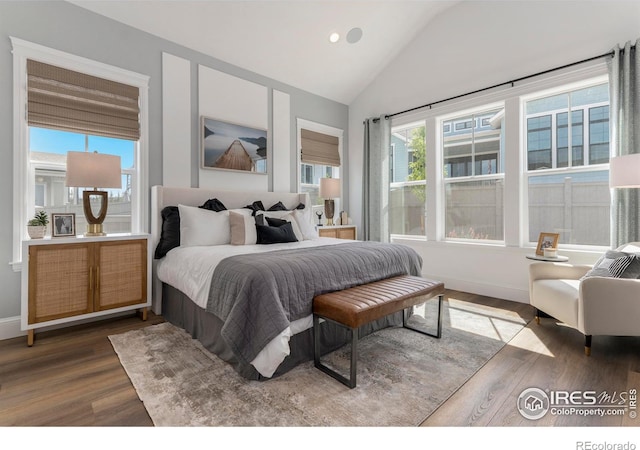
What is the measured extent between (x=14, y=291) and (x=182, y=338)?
1.54 metres

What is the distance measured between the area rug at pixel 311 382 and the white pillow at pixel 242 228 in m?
0.99

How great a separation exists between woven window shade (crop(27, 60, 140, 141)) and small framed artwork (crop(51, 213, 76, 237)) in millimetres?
816

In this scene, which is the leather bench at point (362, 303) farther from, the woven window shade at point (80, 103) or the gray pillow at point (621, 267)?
the woven window shade at point (80, 103)

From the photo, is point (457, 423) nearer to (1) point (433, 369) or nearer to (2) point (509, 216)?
(1) point (433, 369)

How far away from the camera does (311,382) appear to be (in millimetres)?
1931

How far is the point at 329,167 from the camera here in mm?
5445

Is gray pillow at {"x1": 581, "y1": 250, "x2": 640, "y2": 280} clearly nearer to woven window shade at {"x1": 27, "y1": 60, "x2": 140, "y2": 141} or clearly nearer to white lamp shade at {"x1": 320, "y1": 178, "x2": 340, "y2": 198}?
white lamp shade at {"x1": 320, "y1": 178, "x2": 340, "y2": 198}

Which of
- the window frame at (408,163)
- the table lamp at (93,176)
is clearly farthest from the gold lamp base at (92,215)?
the window frame at (408,163)

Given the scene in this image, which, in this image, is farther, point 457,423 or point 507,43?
point 507,43

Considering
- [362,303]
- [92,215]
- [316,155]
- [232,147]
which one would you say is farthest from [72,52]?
[362,303]

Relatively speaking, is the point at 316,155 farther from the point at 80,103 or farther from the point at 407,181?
the point at 80,103

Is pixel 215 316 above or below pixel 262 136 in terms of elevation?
below

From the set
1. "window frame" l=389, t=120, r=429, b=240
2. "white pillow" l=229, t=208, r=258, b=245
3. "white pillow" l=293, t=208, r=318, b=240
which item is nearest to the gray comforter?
"white pillow" l=229, t=208, r=258, b=245
